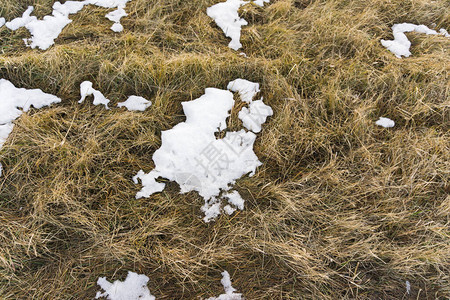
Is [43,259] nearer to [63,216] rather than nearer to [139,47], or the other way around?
[63,216]

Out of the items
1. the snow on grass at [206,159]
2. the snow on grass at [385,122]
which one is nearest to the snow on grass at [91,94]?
the snow on grass at [206,159]

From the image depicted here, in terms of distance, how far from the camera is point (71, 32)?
2.31 meters

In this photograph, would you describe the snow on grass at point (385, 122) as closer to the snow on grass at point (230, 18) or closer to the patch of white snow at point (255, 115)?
the patch of white snow at point (255, 115)

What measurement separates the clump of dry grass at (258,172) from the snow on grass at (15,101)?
0.07 m

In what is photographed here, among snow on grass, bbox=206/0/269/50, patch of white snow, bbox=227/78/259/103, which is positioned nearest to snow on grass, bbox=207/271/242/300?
patch of white snow, bbox=227/78/259/103

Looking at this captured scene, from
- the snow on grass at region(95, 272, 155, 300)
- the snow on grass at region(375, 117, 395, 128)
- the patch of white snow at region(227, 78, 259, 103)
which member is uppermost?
the patch of white snow at region(227, 78, 259, 103)

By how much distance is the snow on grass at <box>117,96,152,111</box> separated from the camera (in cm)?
197

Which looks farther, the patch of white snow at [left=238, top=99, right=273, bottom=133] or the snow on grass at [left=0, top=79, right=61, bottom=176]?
the patch of white snow at [left=238, top=99, right=273, bottom=133]

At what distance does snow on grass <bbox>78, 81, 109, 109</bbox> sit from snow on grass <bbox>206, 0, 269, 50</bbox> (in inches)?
46.4

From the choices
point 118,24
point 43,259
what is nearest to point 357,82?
point 118,24

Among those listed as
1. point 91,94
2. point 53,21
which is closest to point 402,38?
point 91,94

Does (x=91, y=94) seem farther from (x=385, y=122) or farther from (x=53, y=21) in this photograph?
(x=385, y=122)

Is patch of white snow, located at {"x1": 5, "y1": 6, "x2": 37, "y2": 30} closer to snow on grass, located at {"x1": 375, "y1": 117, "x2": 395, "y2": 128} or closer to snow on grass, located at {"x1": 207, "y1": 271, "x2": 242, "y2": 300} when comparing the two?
snow on grass, located at {"x1": 207, "y1": 271, "x2": 242, "y2": 300}

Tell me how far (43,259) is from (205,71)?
1.65 meters
